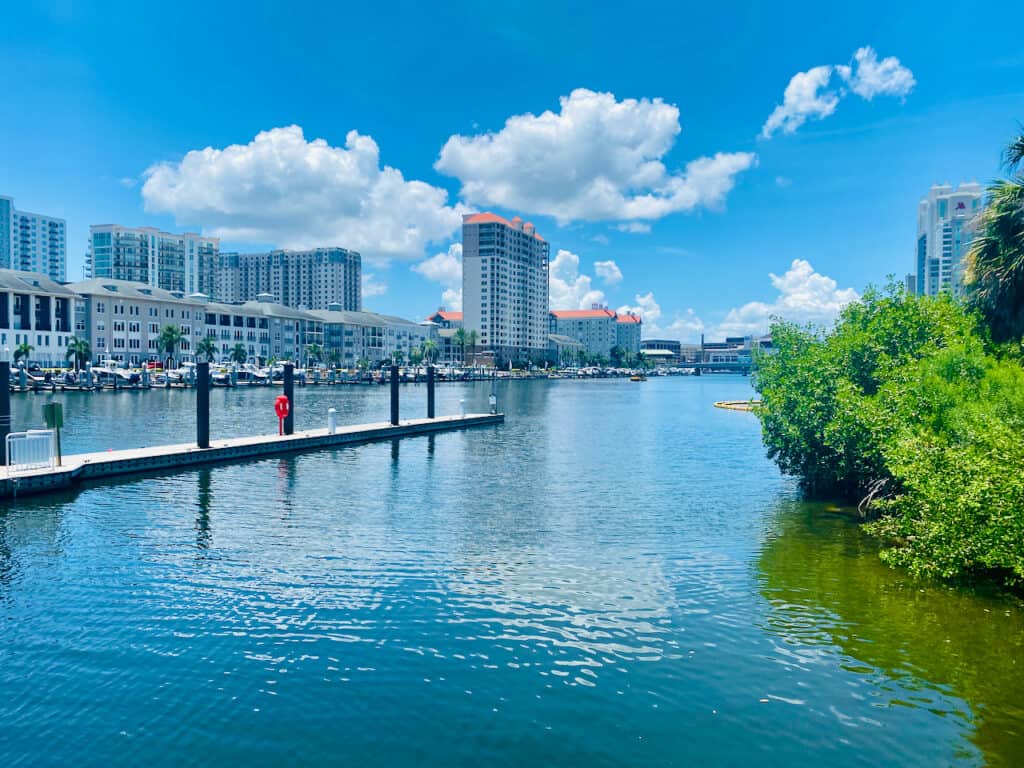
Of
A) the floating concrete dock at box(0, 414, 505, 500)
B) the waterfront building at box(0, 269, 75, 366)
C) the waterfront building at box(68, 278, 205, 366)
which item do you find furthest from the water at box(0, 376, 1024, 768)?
the waterfront building at box(68, 278, 205, 366)

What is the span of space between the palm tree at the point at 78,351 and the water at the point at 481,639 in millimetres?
136618

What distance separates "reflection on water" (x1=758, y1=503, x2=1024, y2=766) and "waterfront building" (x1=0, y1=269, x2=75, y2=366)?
16132 cm

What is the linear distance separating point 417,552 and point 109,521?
13.8 m

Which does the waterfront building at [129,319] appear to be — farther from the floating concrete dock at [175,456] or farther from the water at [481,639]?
the water at [481,639]

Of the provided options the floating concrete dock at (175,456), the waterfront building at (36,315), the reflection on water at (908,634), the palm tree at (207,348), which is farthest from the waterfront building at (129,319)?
the reflection on water at (908,634)

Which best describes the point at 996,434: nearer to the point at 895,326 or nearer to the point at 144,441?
the point at 895,326

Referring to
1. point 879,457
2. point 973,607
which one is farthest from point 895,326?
point 973,607

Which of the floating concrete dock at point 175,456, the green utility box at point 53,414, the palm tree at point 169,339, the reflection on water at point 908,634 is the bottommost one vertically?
the reflection on water at point 908,634

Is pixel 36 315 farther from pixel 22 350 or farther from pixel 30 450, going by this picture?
pixel 30 450

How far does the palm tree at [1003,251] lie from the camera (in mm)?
25344

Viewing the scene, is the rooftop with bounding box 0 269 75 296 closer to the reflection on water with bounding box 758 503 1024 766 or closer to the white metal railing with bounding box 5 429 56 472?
the white metal railing with bounding box 5 429 56 472

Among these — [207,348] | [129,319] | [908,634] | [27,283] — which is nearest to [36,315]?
[27,283]

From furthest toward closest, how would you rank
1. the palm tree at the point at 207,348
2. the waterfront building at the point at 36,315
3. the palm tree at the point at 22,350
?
1. the palm tree at the point at 207,348
2. the waterfront building at the point at 36,315
3. the palm tree at the point at 22,350

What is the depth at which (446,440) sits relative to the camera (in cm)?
6612
